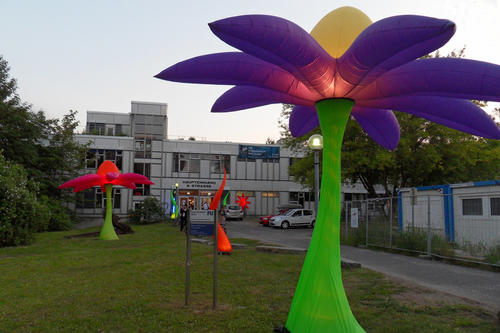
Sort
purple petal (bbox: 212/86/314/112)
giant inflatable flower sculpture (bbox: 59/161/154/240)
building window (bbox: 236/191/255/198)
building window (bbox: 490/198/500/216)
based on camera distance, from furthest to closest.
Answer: building window (bbox: 236/191/255/198) → giant inflatable flower sculpture (bbox: 59/161/154/240) → building window (bbox: 490/198/500/216) → purple petal (bbox: 212/86/314/112)

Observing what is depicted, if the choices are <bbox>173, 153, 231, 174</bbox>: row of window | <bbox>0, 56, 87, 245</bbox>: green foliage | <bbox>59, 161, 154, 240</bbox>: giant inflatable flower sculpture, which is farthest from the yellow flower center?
<bbox>173, 153, 231, 174</bbox>: row of window

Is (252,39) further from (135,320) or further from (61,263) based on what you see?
(61,263)

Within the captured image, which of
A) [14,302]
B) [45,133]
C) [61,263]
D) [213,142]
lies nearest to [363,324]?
[14,302]

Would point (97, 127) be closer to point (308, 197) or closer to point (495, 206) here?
point (308, 197)

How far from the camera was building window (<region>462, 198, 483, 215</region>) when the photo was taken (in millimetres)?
13992

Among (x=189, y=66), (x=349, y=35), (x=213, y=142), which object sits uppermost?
(x=213, y=142)

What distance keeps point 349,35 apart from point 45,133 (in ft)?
109

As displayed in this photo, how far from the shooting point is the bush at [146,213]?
3234 centimetres

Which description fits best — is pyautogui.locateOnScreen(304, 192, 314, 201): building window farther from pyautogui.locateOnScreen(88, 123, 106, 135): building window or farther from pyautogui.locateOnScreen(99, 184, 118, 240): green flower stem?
pyautogui.locateOnScreen(99, 184, 118, 240): green flower stem

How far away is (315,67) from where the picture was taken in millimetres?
3816

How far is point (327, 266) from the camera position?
444 cm

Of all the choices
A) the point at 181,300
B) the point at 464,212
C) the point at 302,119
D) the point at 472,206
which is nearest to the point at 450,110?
the point at 302,119

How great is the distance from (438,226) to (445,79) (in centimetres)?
1441

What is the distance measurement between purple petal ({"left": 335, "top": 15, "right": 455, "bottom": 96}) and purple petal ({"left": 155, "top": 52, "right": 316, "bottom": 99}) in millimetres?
760
